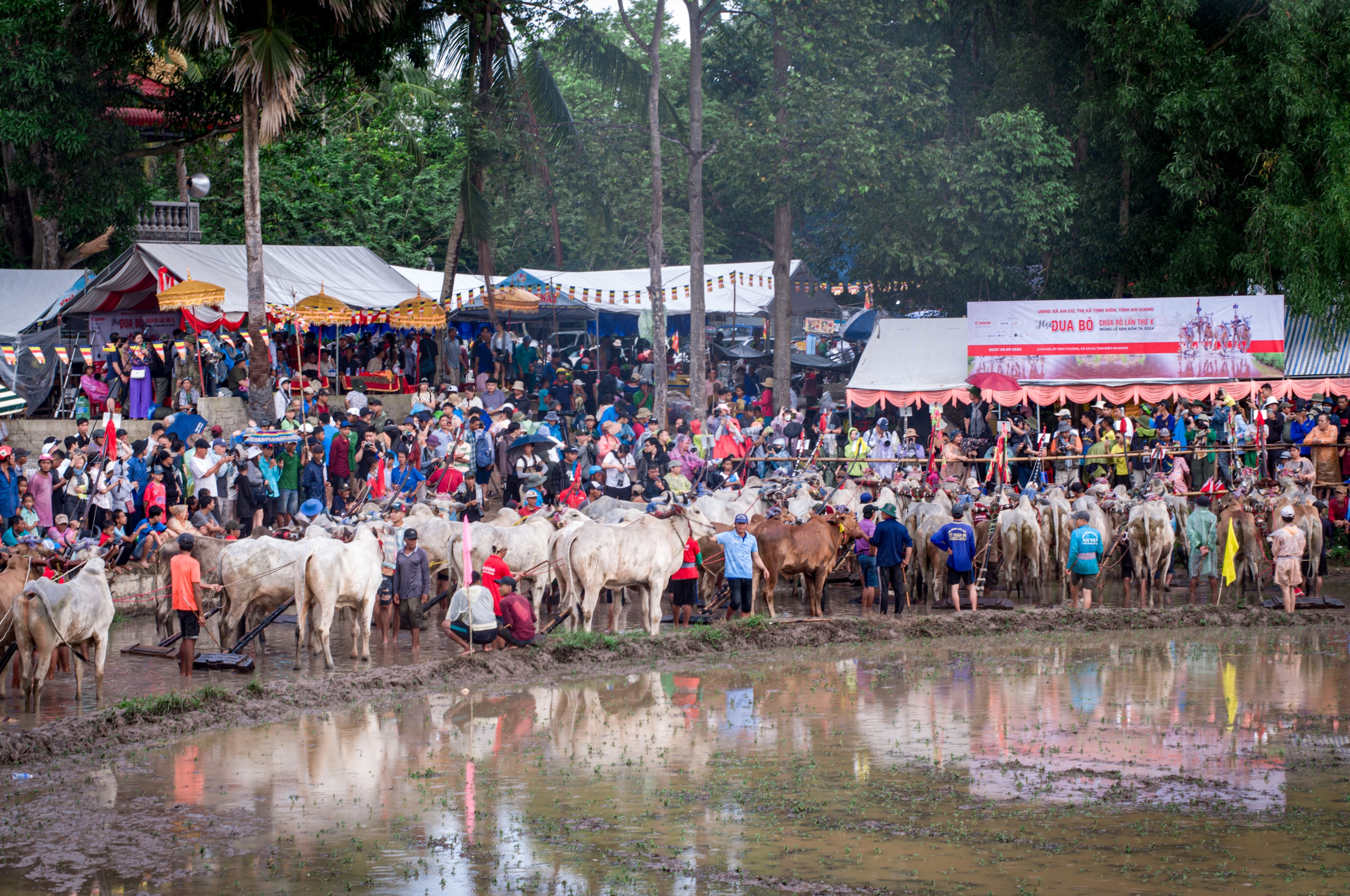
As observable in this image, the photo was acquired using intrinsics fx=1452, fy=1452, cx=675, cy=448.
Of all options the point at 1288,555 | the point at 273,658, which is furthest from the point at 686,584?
the point at 1288,555

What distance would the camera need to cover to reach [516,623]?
1705 centimetres

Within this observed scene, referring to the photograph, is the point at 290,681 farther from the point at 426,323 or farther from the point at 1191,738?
the point at 426,323

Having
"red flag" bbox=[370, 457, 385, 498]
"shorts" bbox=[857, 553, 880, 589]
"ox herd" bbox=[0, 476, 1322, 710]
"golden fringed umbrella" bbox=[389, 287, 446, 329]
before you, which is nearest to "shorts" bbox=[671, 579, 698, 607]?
"ox herd" bbox=[0, 476, 1322, 710]

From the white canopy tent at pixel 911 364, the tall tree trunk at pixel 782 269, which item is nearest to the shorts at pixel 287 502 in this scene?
the white canopy tent at pixel 911 364

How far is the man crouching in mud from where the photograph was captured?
16.7 meters

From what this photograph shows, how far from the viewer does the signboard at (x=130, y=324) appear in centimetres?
2842

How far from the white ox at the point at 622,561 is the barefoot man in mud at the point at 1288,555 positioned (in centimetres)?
852

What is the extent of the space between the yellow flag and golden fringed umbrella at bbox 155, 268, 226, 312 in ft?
57.6

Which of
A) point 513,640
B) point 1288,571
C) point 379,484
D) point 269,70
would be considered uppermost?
point 269,70

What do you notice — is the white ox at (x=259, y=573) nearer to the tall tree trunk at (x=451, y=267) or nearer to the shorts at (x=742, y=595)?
the shorts at (x=742, y=595)

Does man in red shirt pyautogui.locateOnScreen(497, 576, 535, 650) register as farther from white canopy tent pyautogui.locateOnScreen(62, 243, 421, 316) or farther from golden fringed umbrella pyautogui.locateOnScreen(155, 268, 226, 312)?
white canopy tent pyautogui.locateOnScreen(62, 243, 421, 316)

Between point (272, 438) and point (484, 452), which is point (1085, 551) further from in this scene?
point (272, 438)

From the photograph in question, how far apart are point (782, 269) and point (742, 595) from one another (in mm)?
17650

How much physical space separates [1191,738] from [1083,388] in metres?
15.5
